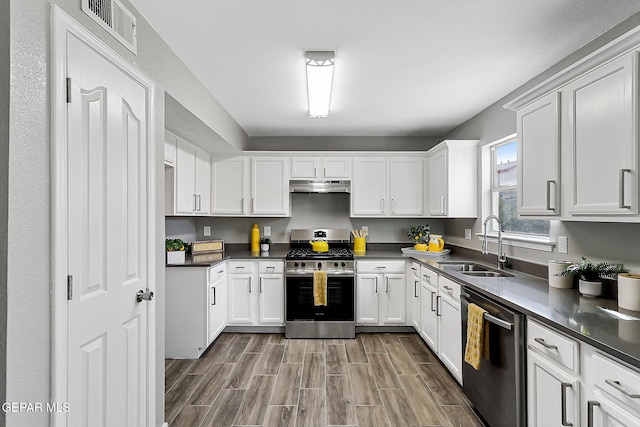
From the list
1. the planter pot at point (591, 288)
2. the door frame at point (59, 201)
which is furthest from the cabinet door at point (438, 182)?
the door frame at point (59, 201)

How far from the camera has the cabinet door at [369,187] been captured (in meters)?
4.45

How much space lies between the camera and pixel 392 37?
2125mm

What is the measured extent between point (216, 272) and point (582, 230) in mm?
3121

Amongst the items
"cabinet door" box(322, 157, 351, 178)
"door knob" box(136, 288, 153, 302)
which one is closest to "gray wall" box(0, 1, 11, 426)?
"door knob" box(136, 288, 153, 302)

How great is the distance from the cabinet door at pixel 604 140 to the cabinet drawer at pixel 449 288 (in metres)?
1.03

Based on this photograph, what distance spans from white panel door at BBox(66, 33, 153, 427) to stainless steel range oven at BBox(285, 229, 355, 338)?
2.08m

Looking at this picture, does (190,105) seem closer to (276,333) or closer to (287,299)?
(287,299)

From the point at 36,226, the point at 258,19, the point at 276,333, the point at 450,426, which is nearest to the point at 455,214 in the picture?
the point at 450,426

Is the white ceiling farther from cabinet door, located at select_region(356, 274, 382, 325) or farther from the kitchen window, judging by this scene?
cabinet door, located at select_region(356, 274, 382, 325)

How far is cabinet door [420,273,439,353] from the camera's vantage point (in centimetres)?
322

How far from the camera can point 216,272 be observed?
361cm

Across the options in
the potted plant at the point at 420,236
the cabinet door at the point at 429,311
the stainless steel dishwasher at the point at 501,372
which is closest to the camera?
→ the stainless steel dishwasher at the point at 501,372

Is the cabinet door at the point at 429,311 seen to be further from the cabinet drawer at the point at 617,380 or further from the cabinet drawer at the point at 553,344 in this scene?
the cabinet drawer at the point at 617,380

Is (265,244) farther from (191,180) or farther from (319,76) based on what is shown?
(319,76)
